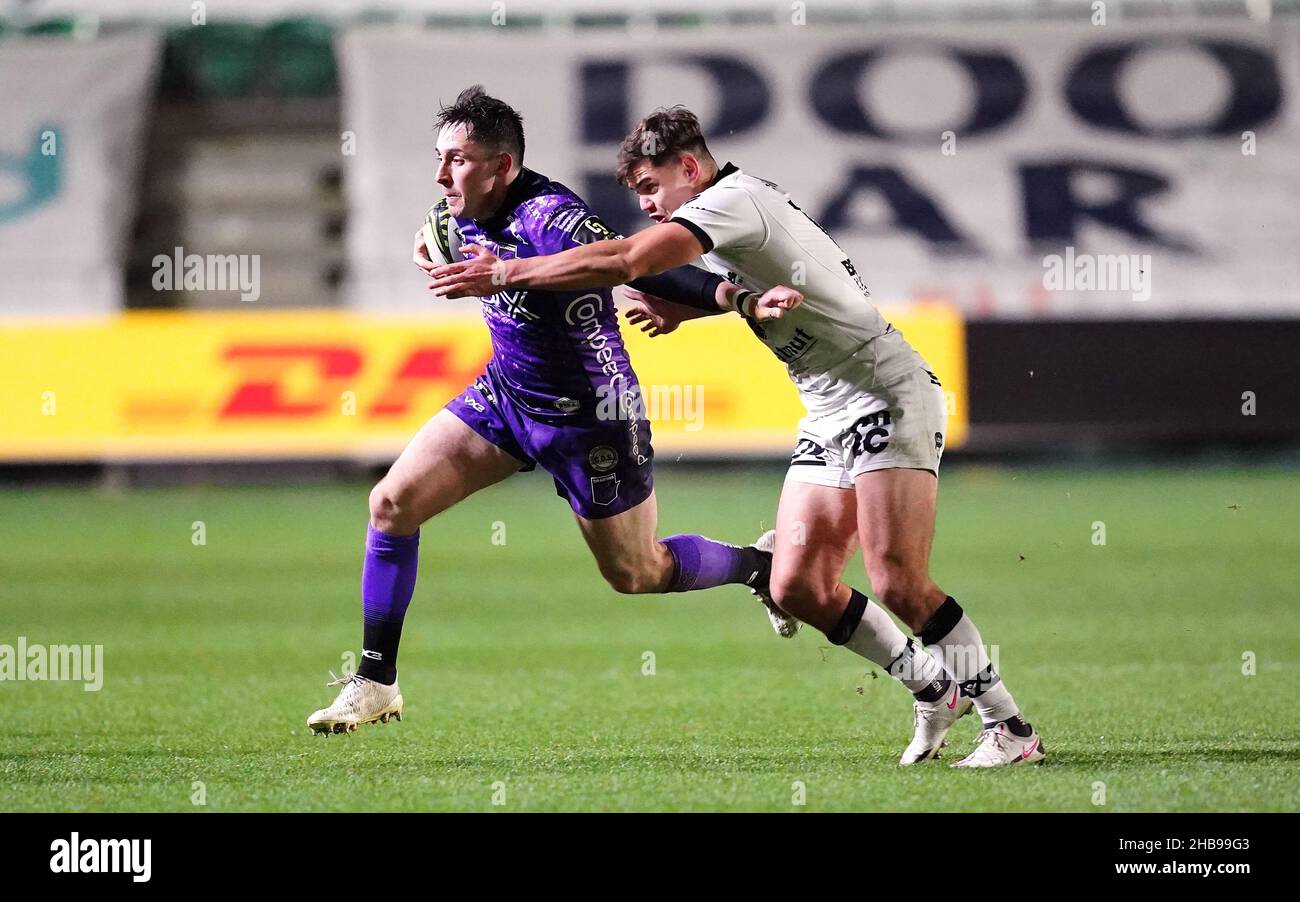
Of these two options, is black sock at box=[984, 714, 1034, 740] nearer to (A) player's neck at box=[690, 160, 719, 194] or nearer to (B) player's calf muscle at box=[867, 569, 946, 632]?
(B) player's calf muscle at box=[867, 569, 946, 632]

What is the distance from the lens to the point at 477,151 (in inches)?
237

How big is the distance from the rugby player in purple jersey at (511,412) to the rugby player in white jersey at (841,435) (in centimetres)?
32

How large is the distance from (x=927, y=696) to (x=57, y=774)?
2.82m

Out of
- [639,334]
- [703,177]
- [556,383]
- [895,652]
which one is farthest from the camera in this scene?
[639,334]

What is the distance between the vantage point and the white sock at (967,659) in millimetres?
5809

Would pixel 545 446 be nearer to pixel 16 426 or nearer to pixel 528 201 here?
pixel 528 201

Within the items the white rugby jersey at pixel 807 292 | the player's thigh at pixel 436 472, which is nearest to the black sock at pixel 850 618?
the white rugby jersey at pixel 807 292

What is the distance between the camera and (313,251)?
786 inches

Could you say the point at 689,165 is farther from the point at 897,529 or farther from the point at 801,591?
the point at 801,591

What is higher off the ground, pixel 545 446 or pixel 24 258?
pixel 24 258

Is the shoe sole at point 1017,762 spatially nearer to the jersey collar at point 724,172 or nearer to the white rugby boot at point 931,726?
the white rugby boot at point 931,726

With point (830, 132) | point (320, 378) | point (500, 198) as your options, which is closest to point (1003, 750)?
point (500, 198)

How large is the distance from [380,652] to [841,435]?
1760 mm
